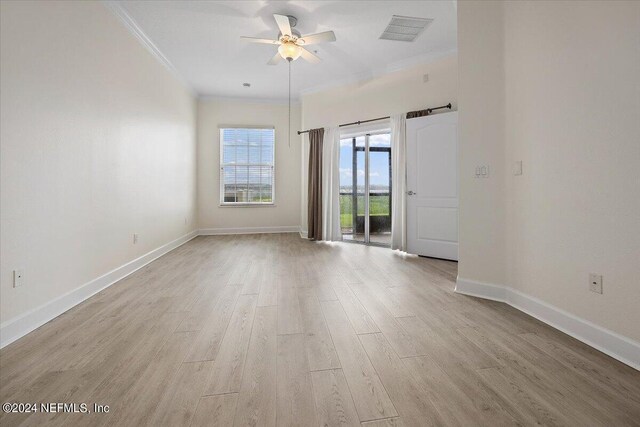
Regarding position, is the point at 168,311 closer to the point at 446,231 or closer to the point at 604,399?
the point at 604,399

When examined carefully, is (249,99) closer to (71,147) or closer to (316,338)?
(71,147)

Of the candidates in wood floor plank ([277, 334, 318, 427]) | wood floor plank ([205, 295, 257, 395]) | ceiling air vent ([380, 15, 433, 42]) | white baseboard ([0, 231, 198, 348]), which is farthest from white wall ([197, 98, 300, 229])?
wood floor plank ([277, 334, 318, 427])

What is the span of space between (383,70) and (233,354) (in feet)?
15.8

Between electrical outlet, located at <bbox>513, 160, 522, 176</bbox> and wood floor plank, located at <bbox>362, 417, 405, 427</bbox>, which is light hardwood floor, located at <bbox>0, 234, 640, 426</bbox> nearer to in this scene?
wood floor plank, located at <bbox>362, 417, 405, 427</bbox>

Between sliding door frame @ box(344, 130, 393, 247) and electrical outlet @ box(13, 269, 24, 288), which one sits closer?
electrical outlet @ box(13, 269, 24, 288)

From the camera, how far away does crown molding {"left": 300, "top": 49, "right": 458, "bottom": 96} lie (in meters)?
4.27

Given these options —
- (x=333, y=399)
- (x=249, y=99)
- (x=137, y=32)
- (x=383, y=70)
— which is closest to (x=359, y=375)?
(x=333, y=399)

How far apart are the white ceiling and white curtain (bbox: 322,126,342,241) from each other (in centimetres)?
107

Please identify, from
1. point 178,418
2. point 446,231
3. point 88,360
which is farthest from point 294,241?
point 178,418

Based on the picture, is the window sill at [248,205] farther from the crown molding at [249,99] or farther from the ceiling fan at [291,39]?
the ceiling fan at [291,39]

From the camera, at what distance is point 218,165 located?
6.38 metres

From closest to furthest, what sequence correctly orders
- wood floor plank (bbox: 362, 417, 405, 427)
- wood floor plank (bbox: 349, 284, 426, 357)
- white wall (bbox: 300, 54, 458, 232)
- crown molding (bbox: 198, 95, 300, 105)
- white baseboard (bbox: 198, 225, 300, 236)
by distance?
wood floor plank (bbox: 362, 417, 405, 427) < wood floor plank (bbox: 349, 284, 426, 357) < white wall (bbox: 300, 54, 458, 232) < crown molding (bbox: 198, 95, 300, 105) < white baseboard (bbox: 198, 225, 300, 236)

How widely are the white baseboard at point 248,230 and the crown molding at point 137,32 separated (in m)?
3.10

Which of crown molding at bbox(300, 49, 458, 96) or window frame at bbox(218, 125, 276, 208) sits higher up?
crown molding at bbox(300, 49, 458, 96)
